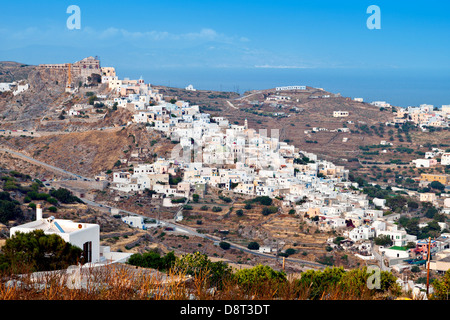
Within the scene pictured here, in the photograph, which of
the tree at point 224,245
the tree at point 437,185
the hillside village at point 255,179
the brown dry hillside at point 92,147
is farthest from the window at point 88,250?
the tree at point 437,185

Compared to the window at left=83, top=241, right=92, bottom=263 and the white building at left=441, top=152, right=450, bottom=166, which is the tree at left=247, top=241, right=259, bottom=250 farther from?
the white building at left=441, top=152, right=450, bottom=166

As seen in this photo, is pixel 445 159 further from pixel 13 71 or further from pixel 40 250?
pixel 13 71

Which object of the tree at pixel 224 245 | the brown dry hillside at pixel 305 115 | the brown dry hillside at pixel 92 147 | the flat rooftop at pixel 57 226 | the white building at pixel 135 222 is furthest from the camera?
the brown dry hillside at pixel 305 115

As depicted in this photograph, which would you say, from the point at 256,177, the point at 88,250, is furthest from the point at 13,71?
the point at 88,250

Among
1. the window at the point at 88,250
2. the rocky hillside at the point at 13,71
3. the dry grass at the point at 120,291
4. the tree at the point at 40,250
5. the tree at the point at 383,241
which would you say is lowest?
the tree at the point at 383,241

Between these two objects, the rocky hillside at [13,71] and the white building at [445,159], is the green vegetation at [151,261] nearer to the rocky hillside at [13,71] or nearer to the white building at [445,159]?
the white building at [445,159]
